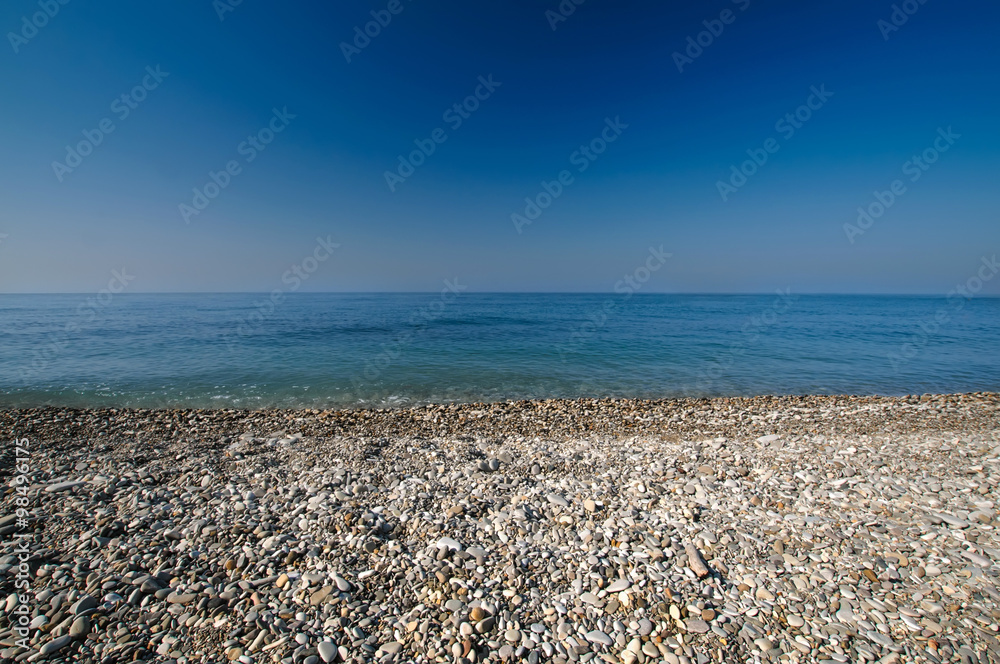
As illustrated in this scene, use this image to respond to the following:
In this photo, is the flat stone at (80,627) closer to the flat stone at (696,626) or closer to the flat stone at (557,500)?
the flat stone at (557,500)

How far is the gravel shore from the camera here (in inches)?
154

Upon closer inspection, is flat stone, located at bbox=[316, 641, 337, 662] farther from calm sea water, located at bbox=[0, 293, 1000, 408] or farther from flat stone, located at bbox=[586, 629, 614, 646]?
calm sea water, located at bbox=[0, 293, 1000, 408]

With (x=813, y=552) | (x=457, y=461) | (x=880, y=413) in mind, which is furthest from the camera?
(x=880, y=413)

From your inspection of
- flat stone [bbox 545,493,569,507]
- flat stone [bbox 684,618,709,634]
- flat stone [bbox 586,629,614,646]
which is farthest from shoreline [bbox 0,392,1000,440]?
flat stone [bbox 586,629,614,646]

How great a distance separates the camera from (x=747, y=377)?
18.5m

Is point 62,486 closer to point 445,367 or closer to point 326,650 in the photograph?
point 326,650

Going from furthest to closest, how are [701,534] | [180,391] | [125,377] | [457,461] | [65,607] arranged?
[125,377] < [180,391] < [457,461] < [701,534] < [65,607]

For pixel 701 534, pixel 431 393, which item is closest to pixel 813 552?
pixel 701 534

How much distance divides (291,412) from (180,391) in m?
7.15

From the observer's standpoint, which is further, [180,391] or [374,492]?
[180,391]

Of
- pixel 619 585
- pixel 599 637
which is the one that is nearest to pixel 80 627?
pixel 599 637

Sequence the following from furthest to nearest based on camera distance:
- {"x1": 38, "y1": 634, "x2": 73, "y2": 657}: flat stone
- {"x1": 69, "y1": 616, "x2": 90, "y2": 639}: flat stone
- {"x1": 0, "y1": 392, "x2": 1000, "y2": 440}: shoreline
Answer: {"x1": 0, "y1": 392, "x2": 1000, "y2": 440}: shoreline → {"x1": 69, "y1": 616, "x2": 90, "y2": 639}: flat stone → {"x1": 38, "y1": 634, "x2": 73, "y2": 657}: flat stone

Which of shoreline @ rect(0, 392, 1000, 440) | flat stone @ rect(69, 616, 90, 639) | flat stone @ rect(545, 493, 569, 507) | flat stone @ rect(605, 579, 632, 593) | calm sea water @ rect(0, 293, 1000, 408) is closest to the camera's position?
flat stone @ rect(69, 616, 90, 639)

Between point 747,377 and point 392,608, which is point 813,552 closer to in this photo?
point 392,608
